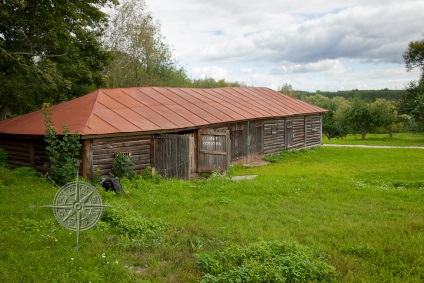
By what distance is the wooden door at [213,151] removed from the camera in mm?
18047

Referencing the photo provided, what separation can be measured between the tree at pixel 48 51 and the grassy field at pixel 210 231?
21.6 feet

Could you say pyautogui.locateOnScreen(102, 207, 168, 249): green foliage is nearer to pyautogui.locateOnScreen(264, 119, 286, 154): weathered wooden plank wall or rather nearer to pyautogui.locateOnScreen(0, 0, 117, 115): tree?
pyautogui.locateOnScreen(0, 0, 117, 115): tree

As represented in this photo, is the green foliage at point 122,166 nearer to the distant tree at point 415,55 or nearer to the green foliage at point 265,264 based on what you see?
the green foliage at point 265,264

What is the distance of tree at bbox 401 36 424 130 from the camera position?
37713 mm

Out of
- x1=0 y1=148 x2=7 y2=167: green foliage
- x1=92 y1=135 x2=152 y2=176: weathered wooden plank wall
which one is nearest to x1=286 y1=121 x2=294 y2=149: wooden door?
x1=92 y1=135 x2=152 y2=176: weathered wooden plank wall

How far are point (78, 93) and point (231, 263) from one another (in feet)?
60.1

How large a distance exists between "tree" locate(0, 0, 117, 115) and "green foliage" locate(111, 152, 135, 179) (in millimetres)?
5113

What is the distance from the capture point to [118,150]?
14.8m

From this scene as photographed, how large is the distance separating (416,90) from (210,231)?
40824 mm

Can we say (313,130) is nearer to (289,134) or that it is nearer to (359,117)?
(289,134)

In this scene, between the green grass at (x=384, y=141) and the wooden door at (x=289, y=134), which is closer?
the wooden door at (x=289, y=134)

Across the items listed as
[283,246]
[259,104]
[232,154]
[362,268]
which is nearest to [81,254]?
[283,246]

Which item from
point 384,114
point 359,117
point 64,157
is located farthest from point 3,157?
point 384,114

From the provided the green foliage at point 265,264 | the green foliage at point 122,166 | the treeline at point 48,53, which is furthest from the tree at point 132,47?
the green foliage at point 265,264
